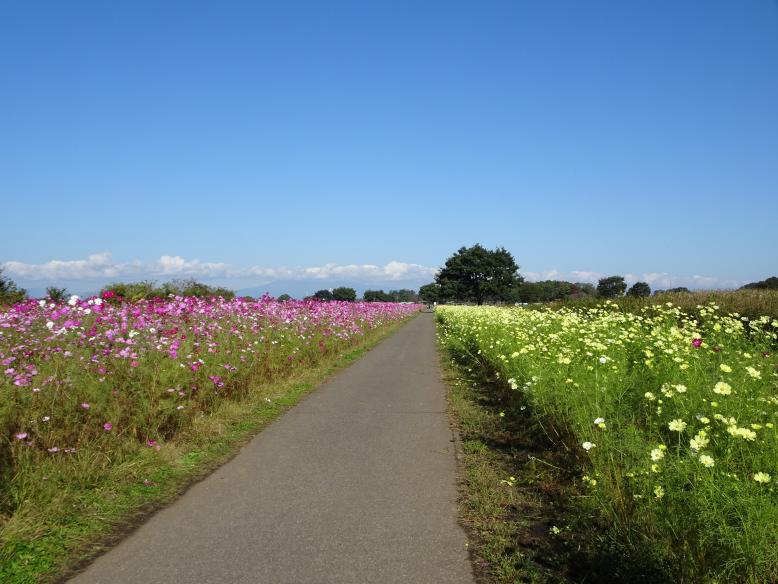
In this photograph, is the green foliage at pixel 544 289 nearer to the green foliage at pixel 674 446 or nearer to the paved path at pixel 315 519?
the green foliage at pixel 674 446

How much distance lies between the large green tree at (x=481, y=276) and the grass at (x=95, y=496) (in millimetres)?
80149

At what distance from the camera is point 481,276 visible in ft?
284

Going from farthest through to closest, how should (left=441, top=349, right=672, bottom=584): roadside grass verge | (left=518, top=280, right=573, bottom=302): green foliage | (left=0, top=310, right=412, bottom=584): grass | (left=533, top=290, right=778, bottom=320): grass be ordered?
(left=518, top=280, right=573, bottom=302): green foliage, (left=533, top=290, right=778, bottom=320): grass, (left=0, top=310, right=412, bottom=584): grass, (left=441, top=349, right=672, bottom=584): roadside grass verge

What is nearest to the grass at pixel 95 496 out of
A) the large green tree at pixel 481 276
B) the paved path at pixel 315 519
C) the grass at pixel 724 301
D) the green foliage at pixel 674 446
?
the paved path at pixel 315 519

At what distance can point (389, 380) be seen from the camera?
37.0ft

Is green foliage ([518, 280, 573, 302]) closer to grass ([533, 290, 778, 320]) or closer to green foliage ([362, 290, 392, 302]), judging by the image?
green foliage ([362, 290, 392, 302])

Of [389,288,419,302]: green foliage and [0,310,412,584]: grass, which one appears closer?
[0,310,412,584]: grass

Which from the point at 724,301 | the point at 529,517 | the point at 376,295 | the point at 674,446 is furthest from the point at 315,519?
the point at 376,295

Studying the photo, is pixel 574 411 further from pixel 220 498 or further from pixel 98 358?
pixel 98 358

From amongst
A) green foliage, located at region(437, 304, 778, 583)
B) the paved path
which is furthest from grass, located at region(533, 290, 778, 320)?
the paved path

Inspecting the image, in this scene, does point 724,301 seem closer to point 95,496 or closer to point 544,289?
point 95,496

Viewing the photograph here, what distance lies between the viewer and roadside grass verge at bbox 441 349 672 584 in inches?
124

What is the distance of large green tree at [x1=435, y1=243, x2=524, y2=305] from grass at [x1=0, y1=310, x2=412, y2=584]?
8015 cm

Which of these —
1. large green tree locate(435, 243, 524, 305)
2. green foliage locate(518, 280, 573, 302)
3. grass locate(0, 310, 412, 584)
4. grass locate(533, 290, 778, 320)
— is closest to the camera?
grass locate(0, 310, 412, 584)
